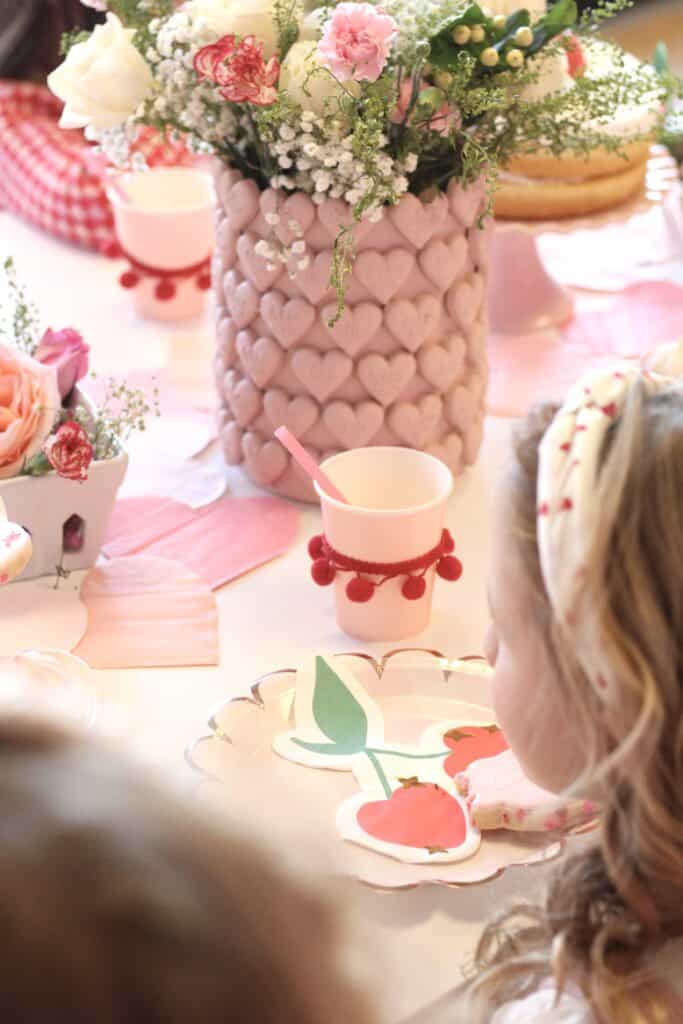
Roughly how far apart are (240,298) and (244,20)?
226 millimetres

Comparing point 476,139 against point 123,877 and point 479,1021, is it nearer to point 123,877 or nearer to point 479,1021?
point 479,1021

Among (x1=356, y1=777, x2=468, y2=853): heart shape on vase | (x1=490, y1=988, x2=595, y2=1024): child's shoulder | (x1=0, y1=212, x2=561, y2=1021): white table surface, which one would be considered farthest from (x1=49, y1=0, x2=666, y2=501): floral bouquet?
(x1=490, y1=988, x2=595, y2=1024): child's shoulder

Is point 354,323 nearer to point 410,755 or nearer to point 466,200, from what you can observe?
point 466,200

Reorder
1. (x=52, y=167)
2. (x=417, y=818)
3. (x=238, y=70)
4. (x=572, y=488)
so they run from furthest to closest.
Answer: (x=52, y=167) → (x=238, y=70) → (x=417, y=818) → (x=572, y=488)

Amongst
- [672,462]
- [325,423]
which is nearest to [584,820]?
[672,462]

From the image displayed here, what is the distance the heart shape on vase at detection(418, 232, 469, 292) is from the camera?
1110 millimetres

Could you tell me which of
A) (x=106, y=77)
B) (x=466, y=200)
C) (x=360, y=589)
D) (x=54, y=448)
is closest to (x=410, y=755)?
(x=360, y=589)

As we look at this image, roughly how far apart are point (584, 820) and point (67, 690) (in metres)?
0.37

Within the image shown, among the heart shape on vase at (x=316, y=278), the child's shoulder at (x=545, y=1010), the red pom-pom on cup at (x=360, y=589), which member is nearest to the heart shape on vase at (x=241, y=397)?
the heart shape on vase at (x=316, y=278)

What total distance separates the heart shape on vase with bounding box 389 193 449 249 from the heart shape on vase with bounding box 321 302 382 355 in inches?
2.5

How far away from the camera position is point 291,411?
116 cm

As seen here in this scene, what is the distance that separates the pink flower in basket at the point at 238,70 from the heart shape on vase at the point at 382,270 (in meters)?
0.15

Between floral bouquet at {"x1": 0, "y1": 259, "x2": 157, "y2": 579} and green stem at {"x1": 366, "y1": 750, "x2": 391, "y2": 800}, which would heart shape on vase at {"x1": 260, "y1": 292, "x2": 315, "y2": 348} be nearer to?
floral bouquet at {"x1": 0, "y1": 259, "x2": 157, "y2": 579}

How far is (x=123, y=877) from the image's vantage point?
37 cm
